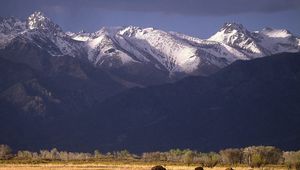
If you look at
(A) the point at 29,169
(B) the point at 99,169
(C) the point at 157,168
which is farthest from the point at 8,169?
(C) the point at 157,168

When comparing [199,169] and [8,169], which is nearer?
[199,169]

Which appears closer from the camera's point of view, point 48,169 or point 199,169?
point 199,169

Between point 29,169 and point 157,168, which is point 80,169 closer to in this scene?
point 29,169

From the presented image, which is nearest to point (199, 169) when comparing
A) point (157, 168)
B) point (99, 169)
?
point (157, 168)

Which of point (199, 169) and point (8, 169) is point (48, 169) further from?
point (199, 169)

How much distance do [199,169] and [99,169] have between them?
2926cm

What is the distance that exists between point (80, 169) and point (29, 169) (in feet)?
43.0

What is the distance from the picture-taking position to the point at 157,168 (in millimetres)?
A: 159375

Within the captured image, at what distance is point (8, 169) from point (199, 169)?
4597 centimetres

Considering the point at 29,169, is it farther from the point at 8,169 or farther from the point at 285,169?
the point at 285,169

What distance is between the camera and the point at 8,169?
175375mm

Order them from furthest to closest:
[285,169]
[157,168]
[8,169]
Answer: [285,169] → [8,169] → [157,168]

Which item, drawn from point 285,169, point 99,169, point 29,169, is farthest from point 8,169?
point 285,169

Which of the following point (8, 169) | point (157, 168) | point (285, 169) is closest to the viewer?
point (157, 168)
